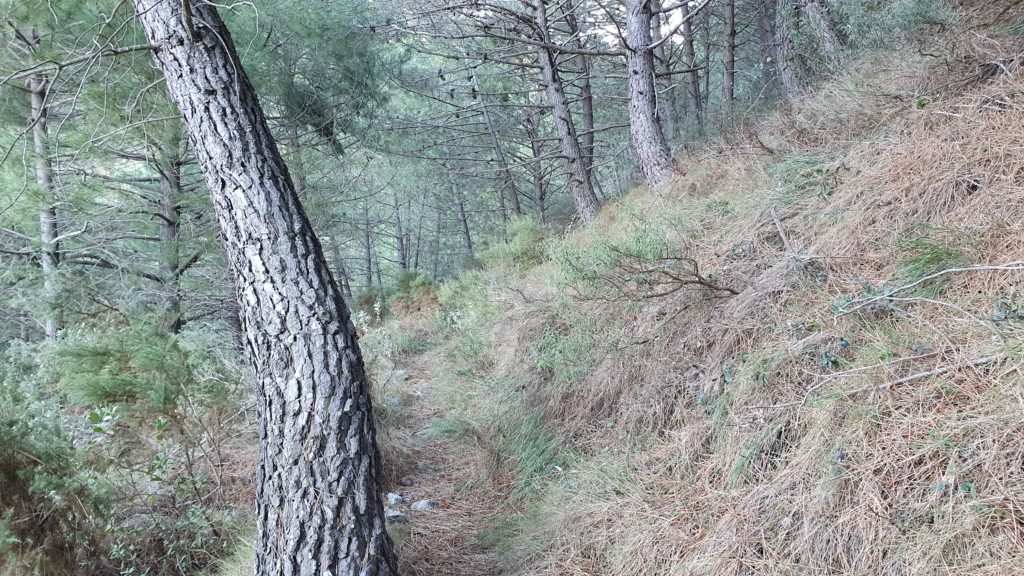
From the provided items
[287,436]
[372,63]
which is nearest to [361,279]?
[372,63]

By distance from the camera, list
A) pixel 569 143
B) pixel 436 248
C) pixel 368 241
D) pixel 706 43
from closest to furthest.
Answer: pixel 569 143, pixel 706 43, pixel 368 241, pixel 436 248

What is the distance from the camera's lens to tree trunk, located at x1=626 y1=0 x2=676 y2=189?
5.92m

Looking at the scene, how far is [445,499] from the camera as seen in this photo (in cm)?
328

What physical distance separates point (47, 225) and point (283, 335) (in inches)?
243

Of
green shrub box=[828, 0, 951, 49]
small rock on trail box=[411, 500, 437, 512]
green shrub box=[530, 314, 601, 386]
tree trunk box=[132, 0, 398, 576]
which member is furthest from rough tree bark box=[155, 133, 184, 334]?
green shrub box=[828, 0, 951, 49]

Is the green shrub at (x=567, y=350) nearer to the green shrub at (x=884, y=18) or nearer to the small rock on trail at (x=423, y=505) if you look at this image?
the small rock on trail at (x=423, y=505)

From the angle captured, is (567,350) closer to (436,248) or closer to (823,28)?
(823,28)

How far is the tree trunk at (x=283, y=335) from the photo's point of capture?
7.28 ft

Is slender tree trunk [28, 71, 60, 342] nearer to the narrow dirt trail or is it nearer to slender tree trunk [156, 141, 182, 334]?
slender tree trunk [156, 141, 182, 334]

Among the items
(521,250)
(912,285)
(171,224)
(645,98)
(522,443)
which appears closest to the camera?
(912,285)

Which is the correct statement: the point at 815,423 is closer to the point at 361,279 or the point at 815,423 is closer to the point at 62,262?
the point at 62,262

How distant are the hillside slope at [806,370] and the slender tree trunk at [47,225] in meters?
4.89

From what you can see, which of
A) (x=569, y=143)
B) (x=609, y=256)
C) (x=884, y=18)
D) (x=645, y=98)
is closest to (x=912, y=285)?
(x=609, y=256)

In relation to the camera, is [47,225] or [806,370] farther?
[47,225]
